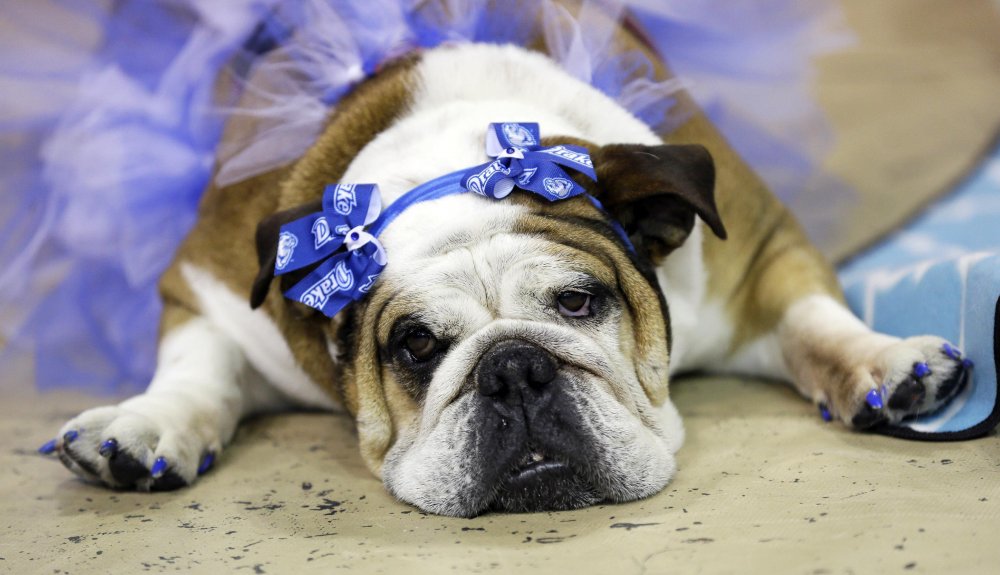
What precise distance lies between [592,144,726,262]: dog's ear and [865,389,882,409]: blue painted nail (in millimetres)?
472

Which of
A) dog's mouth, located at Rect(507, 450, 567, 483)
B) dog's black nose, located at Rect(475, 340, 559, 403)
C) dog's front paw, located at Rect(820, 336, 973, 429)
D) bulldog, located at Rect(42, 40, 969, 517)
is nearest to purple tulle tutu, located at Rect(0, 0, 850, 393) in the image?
bulldog, located at Rect(42, 40, 969, 517)

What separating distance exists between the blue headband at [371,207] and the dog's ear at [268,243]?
0.07 m

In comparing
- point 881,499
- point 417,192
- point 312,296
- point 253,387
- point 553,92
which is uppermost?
point 553,92

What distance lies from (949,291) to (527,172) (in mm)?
1166

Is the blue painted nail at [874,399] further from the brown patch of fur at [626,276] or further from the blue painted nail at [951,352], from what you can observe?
the brown patch of fur at [626,276]

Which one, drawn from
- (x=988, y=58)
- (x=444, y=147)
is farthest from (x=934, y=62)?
(x=444, y=147)

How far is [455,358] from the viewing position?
6.81 ft

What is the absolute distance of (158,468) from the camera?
2.30 metres

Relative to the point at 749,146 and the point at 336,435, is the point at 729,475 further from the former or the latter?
the point at 749,146

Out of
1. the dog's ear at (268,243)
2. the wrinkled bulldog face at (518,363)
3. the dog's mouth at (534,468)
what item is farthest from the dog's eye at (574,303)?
the dog's ear at (268,243)

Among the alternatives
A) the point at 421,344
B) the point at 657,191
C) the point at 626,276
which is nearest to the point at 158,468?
the point at 421,344

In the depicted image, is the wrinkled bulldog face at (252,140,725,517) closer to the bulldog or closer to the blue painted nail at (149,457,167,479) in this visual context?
the bulldog

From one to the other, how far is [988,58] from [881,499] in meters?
3.55

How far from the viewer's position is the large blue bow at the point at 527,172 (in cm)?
220
